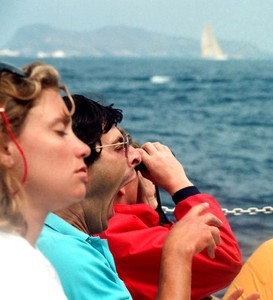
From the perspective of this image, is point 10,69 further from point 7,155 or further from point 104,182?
point 104,182

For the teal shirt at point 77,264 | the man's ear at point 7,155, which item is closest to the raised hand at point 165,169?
the teal shirt at point 77,264

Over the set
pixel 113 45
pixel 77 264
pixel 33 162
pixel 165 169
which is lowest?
pixel 113 45

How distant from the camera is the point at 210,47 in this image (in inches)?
5886

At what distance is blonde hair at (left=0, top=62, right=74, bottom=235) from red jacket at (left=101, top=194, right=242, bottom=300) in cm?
112

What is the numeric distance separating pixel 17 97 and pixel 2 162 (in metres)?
0.11

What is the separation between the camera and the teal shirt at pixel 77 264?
2234 millimetres

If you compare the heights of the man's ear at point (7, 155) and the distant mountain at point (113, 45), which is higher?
the man's ear at point (7, 155)

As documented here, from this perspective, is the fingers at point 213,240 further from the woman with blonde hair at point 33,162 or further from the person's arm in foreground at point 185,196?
the woman with blonde hair at point 33,162

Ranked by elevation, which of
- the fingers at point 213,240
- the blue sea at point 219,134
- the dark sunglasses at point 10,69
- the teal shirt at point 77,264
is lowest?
the blue sea at point 219,134

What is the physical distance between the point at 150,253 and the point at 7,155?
128 cm

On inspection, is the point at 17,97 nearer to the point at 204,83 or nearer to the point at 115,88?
the point at 115,88

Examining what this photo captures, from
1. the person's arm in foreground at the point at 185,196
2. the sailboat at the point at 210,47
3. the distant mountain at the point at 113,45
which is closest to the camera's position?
the person's arm in foreground at the point at 185,196

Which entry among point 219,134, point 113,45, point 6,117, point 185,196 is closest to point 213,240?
point 185,196

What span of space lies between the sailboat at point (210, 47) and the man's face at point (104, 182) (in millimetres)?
144646
